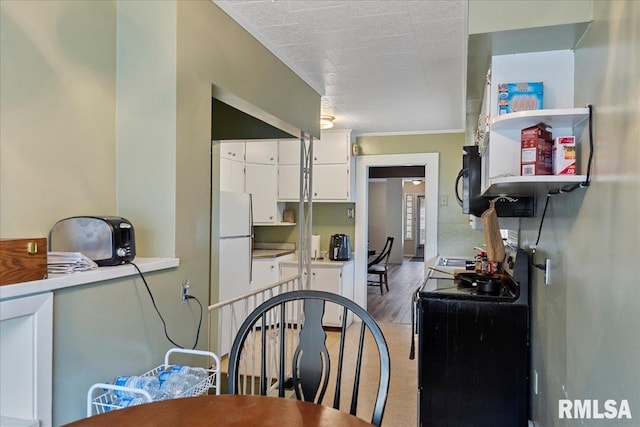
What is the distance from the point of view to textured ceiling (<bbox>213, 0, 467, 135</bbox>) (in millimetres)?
2192

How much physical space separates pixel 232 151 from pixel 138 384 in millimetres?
3573

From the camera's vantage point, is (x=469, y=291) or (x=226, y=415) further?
(x=469, y=291)

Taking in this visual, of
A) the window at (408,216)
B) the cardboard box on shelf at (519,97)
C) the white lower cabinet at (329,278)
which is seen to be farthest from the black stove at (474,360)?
the window at (408,216)

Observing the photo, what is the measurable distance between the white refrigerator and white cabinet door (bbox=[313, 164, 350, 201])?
50.7 inches

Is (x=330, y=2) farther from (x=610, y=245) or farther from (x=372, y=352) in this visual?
(x=372, y=352)

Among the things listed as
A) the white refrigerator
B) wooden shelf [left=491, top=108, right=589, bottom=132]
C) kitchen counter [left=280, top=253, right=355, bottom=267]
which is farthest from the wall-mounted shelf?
kitchen counter [left=280, top=253, right=355, bottom=267]

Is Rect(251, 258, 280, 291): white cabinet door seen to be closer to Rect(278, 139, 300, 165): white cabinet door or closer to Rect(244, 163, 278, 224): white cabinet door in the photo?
Rect(244, 163, 278, 224): white cabinet door

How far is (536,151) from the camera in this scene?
1.66m

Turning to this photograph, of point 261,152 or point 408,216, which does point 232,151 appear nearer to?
point 261,152

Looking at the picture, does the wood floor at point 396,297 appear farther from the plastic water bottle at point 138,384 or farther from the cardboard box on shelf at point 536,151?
the plastic water bottle at point 138,384

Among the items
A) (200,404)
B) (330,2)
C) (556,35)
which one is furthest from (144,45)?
(556,35)

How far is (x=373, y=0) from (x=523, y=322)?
1.88 metres

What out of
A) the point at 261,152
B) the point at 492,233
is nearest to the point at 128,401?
the point at 492,233

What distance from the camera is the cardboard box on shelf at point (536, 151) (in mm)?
1664
